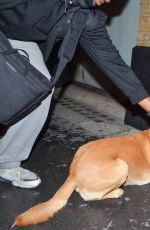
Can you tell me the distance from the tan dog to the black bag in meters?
0.70

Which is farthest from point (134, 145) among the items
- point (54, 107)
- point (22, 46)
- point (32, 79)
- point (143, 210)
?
point (54, 107)

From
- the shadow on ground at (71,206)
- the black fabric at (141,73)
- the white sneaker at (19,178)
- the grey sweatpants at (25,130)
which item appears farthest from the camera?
the black fabric at (141,73)

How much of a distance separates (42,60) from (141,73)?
1.97 m

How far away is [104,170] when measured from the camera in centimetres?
318

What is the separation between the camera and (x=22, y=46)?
334 centimetres

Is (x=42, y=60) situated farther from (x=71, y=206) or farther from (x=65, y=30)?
(x=71, y=206)

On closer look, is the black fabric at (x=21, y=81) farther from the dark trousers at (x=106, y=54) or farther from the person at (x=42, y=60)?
the dark trousers at (x=106, y=54)

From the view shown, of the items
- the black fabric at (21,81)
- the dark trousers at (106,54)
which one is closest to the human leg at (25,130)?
the black fabric at (21,81)

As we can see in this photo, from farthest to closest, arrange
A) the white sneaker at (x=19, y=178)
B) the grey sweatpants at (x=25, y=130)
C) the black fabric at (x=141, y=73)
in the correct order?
the black fabric at (x=141, y=73) → the white sneaker at (x=19, y=178) → the grey sweatpants at (x=25, y=130)

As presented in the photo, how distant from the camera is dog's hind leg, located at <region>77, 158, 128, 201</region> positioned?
3180 mm

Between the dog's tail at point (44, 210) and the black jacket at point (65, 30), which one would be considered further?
the black jacket at point (65, 30)

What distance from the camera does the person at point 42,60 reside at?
10.4ft

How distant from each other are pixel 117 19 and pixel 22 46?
3222mm

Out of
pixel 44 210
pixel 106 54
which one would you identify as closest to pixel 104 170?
pixel 44 210
